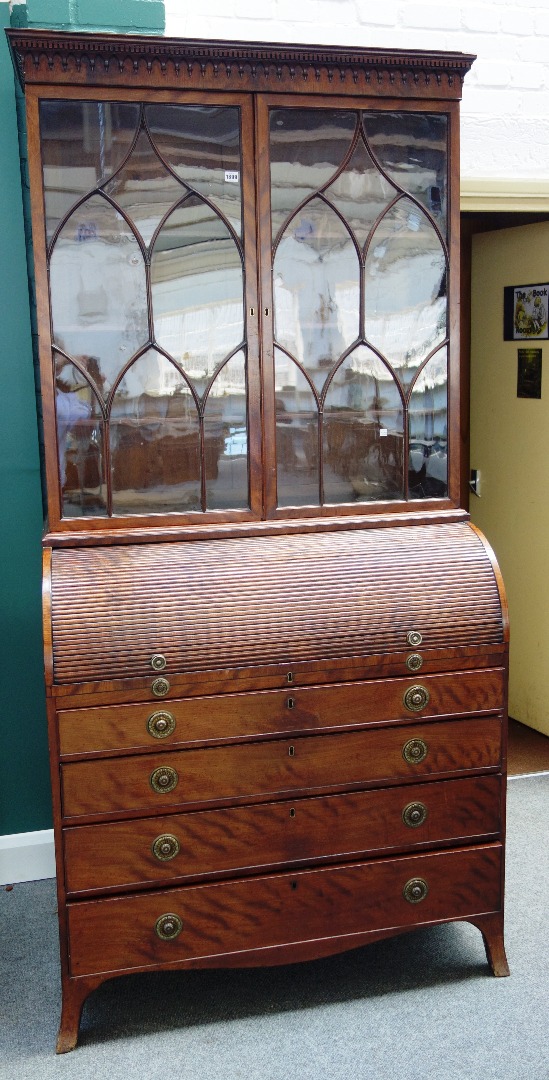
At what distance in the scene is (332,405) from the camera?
259 cm

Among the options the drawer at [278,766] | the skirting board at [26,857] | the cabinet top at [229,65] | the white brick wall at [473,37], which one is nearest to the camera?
the cabinet top at [229,65]

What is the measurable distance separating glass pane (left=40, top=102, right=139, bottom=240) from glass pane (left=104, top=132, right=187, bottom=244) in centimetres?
3

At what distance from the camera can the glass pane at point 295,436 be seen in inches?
101

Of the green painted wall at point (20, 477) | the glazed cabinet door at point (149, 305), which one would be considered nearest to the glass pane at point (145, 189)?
the glazed cabinet door at point (149, 305)

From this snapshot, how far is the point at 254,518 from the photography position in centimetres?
257

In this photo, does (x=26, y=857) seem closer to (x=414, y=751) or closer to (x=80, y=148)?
(x=414, y=751)

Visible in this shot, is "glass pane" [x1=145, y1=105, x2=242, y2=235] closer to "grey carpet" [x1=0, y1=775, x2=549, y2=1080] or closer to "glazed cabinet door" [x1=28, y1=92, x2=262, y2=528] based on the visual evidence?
"glazed cabinet door" [x1=28, y1=92, x2=262, y2=528]

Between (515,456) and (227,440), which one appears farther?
(515,456)

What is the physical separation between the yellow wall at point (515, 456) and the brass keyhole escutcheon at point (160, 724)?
6.96ft

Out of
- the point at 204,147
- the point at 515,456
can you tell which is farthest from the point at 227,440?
the point at 515,456

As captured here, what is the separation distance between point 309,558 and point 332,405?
41cm

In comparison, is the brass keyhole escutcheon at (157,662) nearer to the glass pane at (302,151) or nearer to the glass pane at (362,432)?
the glass pane at (362,432)

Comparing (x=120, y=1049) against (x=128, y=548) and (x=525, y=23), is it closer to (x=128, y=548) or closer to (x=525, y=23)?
(x=128, y=548)

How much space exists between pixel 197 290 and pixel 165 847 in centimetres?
138
